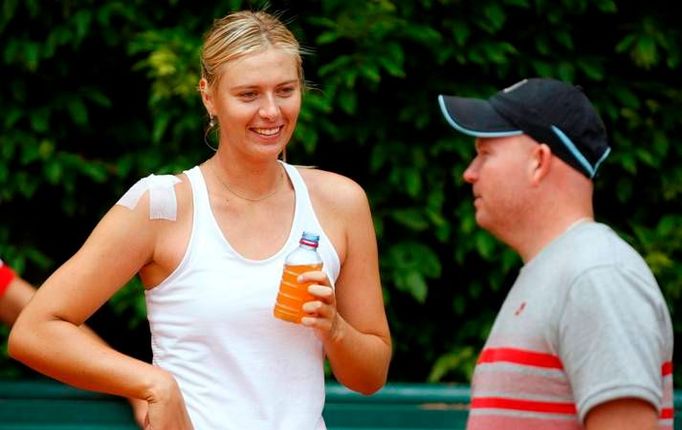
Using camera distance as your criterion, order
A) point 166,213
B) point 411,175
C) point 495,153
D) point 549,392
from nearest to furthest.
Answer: point 549,392
point 495,153
point 166,213
point 411,175

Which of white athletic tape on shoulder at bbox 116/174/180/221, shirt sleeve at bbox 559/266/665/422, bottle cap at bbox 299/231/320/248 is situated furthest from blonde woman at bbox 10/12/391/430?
shirt sleeve at bbox 559/266/665/422

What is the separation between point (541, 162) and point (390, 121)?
7.82ft

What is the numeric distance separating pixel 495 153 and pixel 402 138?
2330 millimetres

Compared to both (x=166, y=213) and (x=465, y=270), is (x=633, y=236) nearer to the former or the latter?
(x=465, y=270)

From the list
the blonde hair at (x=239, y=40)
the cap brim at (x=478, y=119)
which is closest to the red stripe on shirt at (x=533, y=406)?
the cap brim at (x=478, y=119)

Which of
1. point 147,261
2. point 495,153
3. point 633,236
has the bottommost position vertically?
point 633,236

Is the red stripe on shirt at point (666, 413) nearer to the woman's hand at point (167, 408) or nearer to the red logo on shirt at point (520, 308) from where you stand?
the red logo on shirt at point (520, 308)

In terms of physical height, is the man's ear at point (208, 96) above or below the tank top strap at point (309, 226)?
above

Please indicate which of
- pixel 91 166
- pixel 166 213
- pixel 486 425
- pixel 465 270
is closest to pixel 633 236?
pixel 465 270

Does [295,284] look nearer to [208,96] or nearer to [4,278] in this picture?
[208,96]

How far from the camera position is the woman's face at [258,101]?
3.04m

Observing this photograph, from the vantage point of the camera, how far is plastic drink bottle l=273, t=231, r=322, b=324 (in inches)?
109

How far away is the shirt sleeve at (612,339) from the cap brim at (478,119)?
0.33 meters

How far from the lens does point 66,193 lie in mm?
4730
